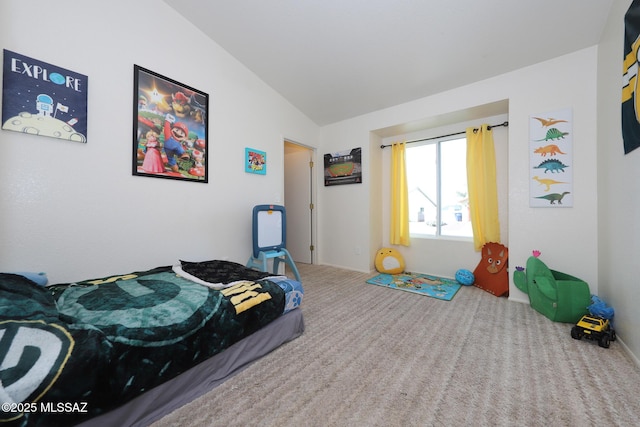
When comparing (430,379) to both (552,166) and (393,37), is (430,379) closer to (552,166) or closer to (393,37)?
(552,166)

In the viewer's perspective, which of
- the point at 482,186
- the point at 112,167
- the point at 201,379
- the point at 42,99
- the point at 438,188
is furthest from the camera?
the point at 438,188

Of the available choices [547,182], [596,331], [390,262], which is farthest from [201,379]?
[547,182]

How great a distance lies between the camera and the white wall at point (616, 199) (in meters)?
1.58

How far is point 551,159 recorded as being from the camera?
2.44 m

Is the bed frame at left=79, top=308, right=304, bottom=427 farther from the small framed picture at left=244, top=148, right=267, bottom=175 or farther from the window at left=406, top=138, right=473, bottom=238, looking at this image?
the window at left=406, top=138, right=473, bottom=238

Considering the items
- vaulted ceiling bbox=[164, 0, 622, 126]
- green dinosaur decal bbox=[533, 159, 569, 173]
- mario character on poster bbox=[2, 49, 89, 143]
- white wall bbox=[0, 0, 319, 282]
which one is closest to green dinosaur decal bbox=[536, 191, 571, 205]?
green dinosaur decal bbox=[533, 159, 569, 173]

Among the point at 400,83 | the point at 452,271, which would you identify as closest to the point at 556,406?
the point at 452,271

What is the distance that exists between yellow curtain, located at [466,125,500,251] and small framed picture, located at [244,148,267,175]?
2827 millimetres

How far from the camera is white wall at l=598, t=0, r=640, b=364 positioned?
1.58m

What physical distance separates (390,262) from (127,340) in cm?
333

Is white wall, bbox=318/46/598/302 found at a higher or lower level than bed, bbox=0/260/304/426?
higher

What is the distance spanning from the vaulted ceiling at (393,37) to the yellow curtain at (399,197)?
0.91m

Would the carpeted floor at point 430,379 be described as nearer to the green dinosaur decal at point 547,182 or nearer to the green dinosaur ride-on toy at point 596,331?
the green dinosaur ride-on toy at point 596,331

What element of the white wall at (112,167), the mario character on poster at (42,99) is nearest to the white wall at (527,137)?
the white wall at (112,167)
